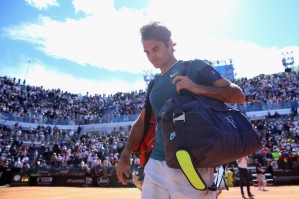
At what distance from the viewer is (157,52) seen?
2.30 m

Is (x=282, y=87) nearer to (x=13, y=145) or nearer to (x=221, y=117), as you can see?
(x=13, y=145)

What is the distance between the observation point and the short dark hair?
2.27 metres

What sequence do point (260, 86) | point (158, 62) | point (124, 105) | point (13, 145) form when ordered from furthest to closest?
point (124, 105) < point (260, 86) < point (13, 145) < point (158, 62)

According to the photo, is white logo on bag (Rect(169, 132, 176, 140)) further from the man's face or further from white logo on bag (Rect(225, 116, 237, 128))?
the man's face

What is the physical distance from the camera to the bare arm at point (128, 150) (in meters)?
2.55

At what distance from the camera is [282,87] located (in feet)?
95.3

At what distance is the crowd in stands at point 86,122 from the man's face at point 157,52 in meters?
14.5

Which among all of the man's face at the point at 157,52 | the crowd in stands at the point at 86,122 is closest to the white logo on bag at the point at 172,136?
the man's face at the point at 157,52

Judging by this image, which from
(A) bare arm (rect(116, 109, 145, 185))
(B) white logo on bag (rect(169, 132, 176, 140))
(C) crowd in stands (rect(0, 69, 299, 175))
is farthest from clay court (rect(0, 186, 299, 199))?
(B) white logo on bag (rect(169, 132, 176, 140))

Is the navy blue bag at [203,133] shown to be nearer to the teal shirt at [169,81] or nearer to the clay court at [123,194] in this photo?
the teal shirt at [169,81]

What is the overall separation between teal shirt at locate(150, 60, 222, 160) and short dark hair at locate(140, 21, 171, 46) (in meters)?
0.24

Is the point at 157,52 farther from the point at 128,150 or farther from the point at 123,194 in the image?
the point at 123,194

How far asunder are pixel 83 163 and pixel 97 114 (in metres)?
15.2

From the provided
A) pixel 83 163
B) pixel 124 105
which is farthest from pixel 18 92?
pixel 83 163
